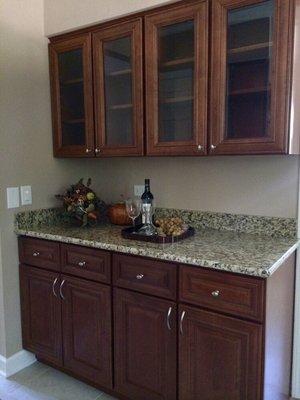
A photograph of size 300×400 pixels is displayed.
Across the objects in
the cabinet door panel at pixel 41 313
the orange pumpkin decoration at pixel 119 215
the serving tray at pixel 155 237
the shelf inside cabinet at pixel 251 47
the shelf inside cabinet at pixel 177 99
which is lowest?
the cabinet door panel at pixel 41 313

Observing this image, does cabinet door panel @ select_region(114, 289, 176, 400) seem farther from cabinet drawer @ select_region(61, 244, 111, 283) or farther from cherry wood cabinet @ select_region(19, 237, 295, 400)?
cabinet drawer @ select_region(61, 244, 111, 283)

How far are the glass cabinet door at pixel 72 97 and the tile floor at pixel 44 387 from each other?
1425mm

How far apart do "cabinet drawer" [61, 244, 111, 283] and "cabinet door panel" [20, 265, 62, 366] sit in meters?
0.15

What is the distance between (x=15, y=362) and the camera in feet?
7.26

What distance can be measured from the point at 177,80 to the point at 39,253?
1299mm

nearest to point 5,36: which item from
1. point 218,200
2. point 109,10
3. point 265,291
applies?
point 109,10

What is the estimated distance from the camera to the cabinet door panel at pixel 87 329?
1.85 m

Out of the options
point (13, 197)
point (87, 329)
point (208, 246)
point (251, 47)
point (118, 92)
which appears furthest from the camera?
point (13, 197)

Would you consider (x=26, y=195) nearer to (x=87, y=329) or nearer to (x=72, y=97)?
(x=72, y=97)

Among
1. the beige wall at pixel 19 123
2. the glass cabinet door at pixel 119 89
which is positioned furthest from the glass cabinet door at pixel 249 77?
the beige wall at pixel 19 123

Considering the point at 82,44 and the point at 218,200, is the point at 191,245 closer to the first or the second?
the point at 218,200

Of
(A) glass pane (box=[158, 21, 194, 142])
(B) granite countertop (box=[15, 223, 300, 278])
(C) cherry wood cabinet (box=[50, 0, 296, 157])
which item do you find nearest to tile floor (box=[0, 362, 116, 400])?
(B) granite countertop (box=[15, 223, 300, 278])

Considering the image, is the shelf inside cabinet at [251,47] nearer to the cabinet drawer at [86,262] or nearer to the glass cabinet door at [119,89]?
the glass cabinet door at [119,89]

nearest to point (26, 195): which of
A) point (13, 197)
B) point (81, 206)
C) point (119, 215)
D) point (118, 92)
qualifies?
point (13, 197)
